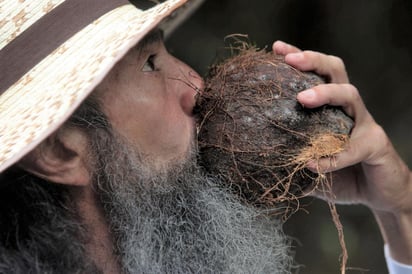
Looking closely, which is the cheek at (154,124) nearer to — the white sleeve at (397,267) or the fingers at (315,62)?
the fingers at (315,62)

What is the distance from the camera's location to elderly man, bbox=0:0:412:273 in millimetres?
988

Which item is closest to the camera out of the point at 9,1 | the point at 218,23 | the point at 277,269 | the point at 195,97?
the point at 9,1

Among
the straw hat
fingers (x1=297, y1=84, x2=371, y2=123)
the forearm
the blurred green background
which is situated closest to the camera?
the straw hat

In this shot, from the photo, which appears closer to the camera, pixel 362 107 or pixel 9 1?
pixel 9 1

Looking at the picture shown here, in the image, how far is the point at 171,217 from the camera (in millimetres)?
1162

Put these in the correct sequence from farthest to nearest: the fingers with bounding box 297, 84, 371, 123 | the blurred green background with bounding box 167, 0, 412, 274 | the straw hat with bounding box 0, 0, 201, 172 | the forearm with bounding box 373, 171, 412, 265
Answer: the blurred green background with bounding box 167, 0, 412, 274 → the forearm with bounding box 373, 171, 412, 265 → the fingers with bounding box 297, 84, 371, 123 → the straw hat with bounding box 0, 0, 201, 172

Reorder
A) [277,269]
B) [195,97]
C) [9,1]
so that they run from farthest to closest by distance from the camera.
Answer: [277,269] → [195,97] → [9,1]

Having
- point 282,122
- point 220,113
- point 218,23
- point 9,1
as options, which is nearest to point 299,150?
point 282,122

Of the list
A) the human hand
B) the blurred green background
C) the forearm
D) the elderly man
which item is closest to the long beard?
the elderly man

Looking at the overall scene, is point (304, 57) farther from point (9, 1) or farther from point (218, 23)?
point (218, 23)

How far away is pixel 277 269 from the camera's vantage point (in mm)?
1348

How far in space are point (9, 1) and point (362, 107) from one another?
2.34 ft

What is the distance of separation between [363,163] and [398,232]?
0.91 ft

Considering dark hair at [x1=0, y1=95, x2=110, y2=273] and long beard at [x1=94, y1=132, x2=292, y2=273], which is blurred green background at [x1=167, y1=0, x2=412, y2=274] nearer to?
long beard at [x1=94, y1=132, x2=292, y2=273]
